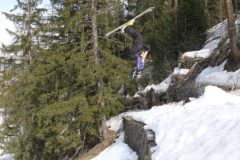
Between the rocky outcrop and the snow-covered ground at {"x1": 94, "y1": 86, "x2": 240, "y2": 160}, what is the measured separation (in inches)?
8.7

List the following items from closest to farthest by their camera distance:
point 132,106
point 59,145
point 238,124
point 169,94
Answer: point 238,124, point 169,94, point 59,145, point 132,106

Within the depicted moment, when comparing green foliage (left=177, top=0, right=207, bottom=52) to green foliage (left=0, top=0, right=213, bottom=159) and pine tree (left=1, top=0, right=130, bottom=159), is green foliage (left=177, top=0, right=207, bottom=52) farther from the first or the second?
pine tree (left=1, top=0, right=130, bottom=159)

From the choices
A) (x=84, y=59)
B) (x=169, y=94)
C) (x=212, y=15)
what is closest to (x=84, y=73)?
(x=84, y=59)

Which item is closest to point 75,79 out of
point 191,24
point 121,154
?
point 121,154

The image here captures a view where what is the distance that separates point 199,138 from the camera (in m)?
7.89

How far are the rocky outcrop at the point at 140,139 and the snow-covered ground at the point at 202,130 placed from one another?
0.73ft

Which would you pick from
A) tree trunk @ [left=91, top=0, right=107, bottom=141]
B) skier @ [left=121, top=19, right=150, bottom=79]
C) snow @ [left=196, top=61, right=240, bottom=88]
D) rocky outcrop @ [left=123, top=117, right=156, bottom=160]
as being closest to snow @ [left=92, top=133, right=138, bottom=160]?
rocky outcrop @ [left=123, top=117, right=156, bottom=160]

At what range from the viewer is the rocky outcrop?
1036cm

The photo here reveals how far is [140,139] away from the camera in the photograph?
41.8ft

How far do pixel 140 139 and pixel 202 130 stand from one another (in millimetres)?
4737

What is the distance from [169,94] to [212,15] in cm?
2472

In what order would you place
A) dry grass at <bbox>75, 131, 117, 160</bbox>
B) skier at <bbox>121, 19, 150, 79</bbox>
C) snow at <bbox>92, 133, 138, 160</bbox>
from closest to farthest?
snow at <bbox>92, 133, 138, 160</bbox>, skier at <bbox>121, 19, 150, 79</bbox>, dry grass at <bbox>75, 131, 117, 160</bbox>

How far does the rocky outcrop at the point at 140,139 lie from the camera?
34.0ft

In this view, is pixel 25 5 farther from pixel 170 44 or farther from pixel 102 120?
pixel 102 120
